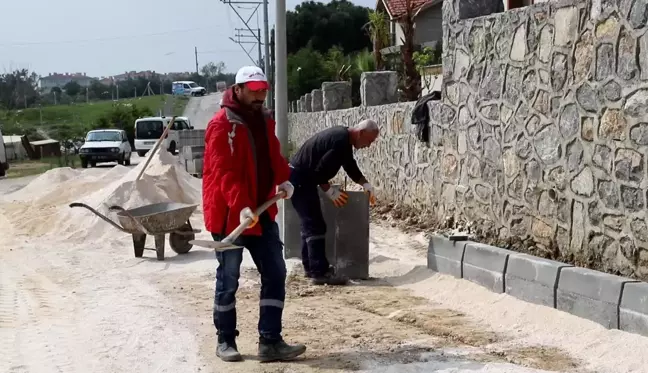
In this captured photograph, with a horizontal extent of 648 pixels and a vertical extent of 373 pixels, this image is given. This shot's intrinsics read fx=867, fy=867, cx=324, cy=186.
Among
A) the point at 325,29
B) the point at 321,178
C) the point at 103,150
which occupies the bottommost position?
the point at 103,150

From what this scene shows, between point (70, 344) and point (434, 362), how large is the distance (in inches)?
109

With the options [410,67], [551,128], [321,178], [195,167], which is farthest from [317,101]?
[551,128]

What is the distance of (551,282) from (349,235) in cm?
281

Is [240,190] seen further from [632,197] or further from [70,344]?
[632,197]

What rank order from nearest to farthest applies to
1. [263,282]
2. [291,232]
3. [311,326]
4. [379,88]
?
[263,282], [311,326], [291,232], [379,88]

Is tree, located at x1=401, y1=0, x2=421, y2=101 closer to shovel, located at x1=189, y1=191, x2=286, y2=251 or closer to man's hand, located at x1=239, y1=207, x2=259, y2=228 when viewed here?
shovel, located at x1=189, y1=191, x2=286, y2=251

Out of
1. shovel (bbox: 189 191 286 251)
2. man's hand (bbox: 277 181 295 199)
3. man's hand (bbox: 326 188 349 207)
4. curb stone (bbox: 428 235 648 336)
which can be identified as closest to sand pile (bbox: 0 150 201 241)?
man's hand (bbox: 326 188 349 207)

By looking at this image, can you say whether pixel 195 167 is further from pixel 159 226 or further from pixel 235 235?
pixel 235 235

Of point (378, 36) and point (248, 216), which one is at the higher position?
point (378, 36)

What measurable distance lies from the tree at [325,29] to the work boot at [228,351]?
58.5 m

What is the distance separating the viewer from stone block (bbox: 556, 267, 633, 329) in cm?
618

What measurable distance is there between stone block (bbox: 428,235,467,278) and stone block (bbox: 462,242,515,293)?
4.3 inches

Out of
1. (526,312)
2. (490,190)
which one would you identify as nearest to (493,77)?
(490,190)

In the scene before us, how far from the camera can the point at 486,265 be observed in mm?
7871
